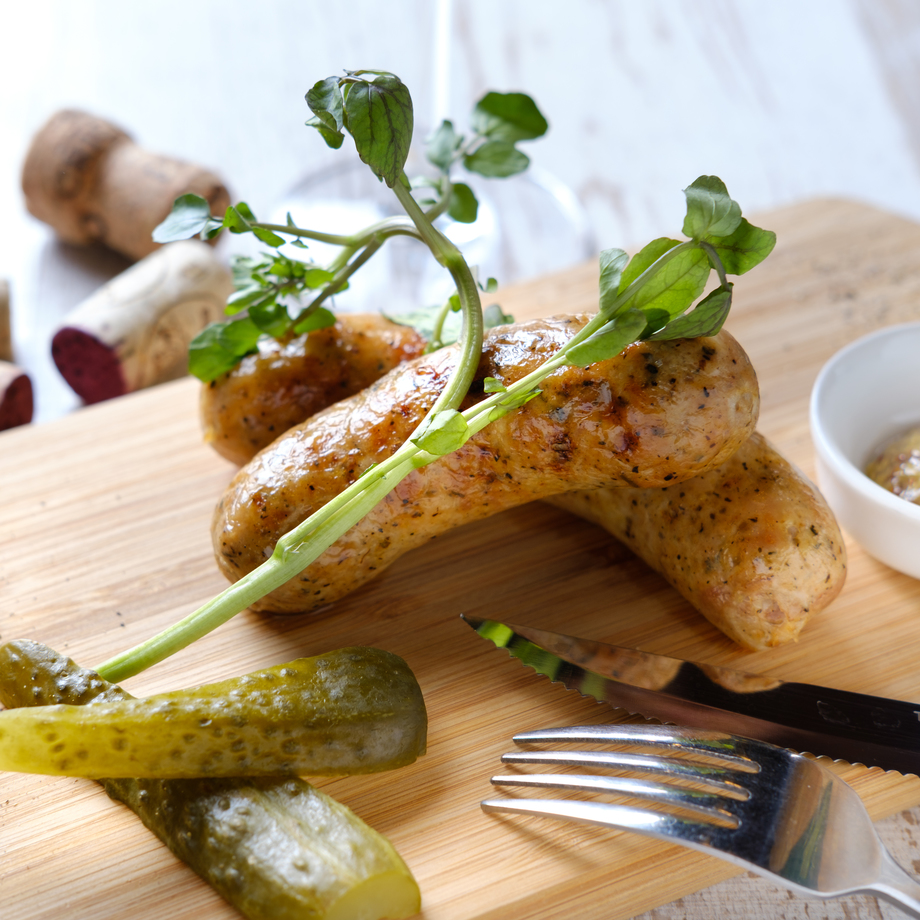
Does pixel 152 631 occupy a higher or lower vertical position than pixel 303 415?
lower

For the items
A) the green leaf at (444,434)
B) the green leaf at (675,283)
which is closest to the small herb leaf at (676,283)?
the green leaf at (675,283)

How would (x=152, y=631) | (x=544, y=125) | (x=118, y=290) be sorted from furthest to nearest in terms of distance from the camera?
(x=118, y=290)
(x=544, y=125)
(x=152, y=631)

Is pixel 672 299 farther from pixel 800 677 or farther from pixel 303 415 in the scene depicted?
pixel 303 415

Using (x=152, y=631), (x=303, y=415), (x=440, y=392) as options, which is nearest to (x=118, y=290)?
(x=303, y=415)

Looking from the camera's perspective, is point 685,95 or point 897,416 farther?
point 685,95

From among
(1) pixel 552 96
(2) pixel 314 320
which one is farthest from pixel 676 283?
(1) pixel 552 96

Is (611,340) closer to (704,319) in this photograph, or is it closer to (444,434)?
(704,319)

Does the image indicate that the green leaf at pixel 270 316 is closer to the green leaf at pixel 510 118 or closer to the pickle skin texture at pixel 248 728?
the green leaf at pixel 510 118
